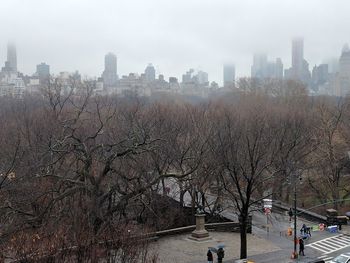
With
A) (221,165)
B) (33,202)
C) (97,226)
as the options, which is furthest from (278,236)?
(33,202)

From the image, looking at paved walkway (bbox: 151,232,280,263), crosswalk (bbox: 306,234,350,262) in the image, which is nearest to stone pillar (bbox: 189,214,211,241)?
paved walkway (bbox: 151,232,280,263)

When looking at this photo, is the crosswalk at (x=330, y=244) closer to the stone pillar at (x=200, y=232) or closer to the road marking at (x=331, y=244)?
the road marking at (x=331, y=244)

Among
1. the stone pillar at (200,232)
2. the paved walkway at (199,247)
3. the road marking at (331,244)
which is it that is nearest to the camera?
the paved walkway at (199,247)

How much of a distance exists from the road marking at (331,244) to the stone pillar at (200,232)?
673 centimetres

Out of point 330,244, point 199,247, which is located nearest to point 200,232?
point 199,247

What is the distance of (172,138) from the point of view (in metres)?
44.1

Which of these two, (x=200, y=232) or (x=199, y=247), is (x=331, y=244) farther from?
(x=199, y=247)

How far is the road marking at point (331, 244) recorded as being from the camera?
109ft

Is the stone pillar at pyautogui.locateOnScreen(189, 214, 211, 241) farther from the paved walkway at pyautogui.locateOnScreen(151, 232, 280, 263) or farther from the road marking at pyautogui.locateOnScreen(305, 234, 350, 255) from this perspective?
the road marking at pyautogui.locateOnScreen(305, 234, 350, 255)

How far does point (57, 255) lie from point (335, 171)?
34.6m

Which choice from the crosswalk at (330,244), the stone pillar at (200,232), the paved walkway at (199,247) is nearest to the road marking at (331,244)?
the crosswalk at (330,244)

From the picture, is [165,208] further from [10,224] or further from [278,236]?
[10,224]

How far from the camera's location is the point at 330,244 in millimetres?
34344

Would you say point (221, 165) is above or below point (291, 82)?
below
